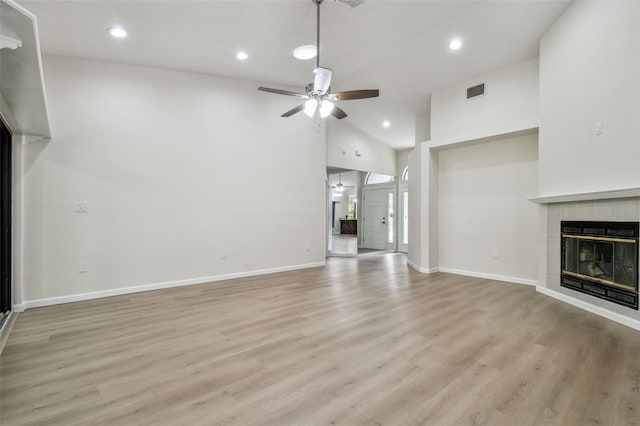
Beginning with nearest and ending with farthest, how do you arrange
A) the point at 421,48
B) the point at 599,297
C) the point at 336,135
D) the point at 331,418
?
the point at 331,418
the point at 599,297
the point at 421,48
the point at 336,135

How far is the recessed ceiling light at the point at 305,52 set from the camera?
3.90 metres

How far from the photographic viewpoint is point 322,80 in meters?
3.22

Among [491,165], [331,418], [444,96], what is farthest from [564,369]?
[444,96]

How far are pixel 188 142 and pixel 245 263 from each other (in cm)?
218

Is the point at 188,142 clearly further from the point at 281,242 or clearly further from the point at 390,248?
the point at 390,248

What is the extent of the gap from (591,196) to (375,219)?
628cm

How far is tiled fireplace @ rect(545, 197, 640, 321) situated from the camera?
2.91 metres

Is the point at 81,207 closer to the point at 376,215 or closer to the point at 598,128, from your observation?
the point at 598,128

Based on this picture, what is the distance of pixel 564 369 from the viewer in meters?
2.08

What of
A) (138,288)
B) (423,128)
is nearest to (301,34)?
(423,128)

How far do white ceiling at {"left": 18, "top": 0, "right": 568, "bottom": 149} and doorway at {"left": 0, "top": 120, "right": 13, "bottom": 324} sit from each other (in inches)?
50.1

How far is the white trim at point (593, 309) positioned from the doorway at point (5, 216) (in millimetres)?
6304

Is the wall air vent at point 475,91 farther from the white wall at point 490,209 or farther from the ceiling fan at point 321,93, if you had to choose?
the ceiling fan at point 321,93

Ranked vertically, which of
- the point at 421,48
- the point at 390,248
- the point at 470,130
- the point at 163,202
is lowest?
the point at 390,248
